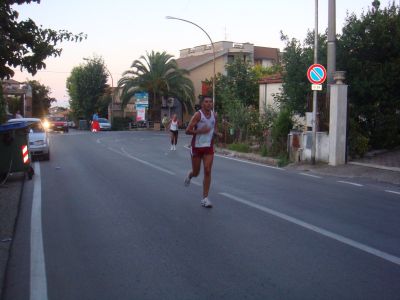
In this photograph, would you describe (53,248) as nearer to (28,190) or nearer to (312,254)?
(312,254)

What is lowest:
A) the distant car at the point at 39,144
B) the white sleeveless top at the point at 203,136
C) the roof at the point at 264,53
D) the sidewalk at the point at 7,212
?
the sidewalk at the point at 7,212

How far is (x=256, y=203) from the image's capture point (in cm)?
942

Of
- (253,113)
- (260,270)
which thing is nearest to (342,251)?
(260,270)

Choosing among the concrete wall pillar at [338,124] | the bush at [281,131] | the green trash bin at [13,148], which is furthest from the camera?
the bush at [281,131]

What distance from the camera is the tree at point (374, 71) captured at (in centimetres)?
1714

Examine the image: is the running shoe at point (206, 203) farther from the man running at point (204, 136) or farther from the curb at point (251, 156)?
the curb at point (251, 156)

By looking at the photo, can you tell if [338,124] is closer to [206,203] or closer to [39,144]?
[206,203]

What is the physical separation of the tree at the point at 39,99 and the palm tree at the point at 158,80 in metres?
24.7

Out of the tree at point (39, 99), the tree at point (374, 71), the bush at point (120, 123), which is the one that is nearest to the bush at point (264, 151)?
the tree at point (374, 71)

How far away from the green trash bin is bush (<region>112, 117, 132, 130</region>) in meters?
47.5

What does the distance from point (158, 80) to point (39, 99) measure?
33.2 meters

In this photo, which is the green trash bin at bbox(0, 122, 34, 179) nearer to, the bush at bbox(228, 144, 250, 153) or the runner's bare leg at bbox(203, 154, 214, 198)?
the runner's bare leg at bbox(203, 154, 214, 198)

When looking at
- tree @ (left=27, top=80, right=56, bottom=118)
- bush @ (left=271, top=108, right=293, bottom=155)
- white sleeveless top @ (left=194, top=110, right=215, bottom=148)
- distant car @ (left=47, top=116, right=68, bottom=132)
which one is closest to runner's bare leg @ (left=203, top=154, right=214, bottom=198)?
white sleeveless top @ (left=194, top=110, right=215, bottom=148)

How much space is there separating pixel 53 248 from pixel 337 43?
1384 cm
